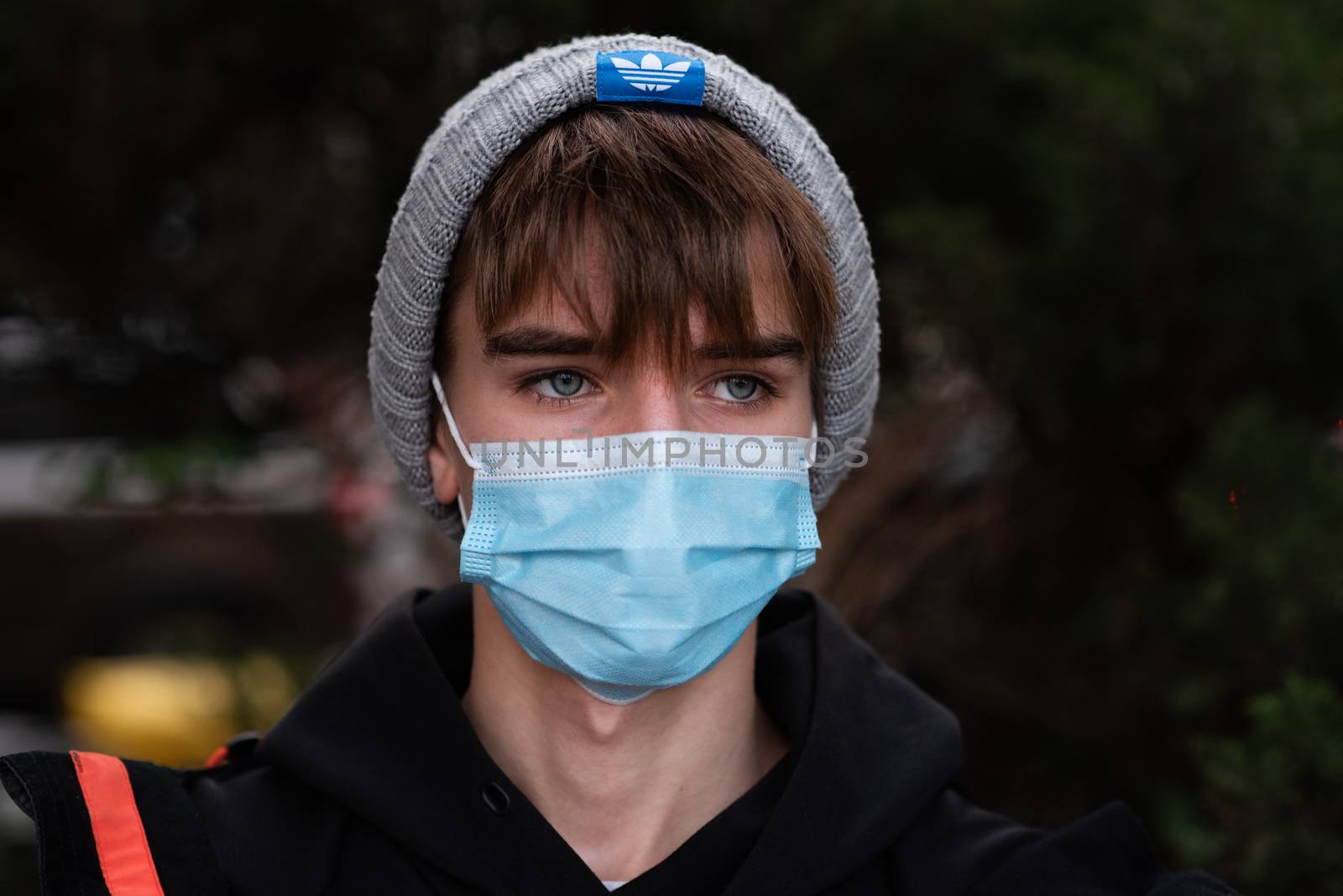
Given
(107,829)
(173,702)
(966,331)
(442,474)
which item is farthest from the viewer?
(173,702)

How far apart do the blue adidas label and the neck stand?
784mm

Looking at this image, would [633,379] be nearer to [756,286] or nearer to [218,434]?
[756,286]

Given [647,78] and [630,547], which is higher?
[647,78]

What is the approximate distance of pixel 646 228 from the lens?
1.89 metres

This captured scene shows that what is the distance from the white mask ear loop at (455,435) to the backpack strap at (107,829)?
1.90ft

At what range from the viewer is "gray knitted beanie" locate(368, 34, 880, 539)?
2002 mm

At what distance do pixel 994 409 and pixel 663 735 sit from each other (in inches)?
65.3

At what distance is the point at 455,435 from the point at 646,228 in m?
0.45

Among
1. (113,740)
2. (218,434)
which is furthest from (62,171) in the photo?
(113,740)

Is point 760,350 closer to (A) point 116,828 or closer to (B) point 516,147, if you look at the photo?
(B) point 516,147

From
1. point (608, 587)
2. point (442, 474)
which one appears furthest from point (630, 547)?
point (442, 474)

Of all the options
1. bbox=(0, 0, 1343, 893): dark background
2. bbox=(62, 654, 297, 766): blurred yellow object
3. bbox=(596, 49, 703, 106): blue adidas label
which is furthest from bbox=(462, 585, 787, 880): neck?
bbox=(62, 654, 297, 766): blurred yellow object

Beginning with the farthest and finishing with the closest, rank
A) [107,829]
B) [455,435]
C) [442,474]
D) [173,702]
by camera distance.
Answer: [173,702] < [442,474] < [455,435] < [107,829]

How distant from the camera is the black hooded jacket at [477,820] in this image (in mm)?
1915
